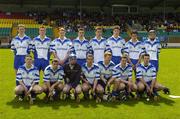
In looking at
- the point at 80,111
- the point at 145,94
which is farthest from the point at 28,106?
the point at 145,94

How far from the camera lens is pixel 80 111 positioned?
824cm

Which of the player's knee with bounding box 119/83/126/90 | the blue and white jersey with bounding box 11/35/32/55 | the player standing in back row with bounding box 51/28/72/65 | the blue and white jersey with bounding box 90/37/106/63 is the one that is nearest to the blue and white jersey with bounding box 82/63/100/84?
Result: the player's knee with bounding box 119/83/126/90

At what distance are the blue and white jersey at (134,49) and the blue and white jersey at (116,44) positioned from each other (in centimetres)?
14

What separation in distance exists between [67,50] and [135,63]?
2065mm

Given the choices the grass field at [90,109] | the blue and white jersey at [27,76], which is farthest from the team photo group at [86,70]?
the grass field at [90,109]

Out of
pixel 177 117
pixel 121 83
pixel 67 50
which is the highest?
pixel 67 50

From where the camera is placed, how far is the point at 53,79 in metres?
9.02

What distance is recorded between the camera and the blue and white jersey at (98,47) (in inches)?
404

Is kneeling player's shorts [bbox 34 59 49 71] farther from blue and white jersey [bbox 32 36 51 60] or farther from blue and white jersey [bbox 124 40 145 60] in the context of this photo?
blue and white jersey [bbox 124 40 145 60]

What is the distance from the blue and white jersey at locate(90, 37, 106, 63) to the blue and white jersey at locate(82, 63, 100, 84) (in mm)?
1162

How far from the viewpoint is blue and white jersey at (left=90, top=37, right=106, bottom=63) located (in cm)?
1026

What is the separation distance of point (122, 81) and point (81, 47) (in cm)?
158

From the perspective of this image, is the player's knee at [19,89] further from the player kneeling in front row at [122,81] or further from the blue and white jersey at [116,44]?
the blue and white jersey at [116,44]

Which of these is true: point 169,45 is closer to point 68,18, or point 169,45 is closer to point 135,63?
point 68,18
